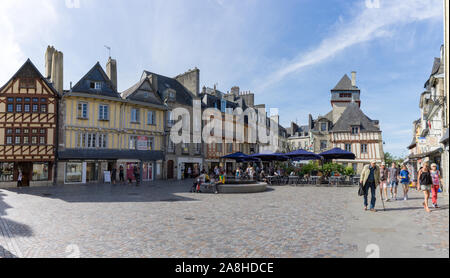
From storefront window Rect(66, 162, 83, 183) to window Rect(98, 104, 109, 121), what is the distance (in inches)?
154

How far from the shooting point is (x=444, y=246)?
102 inches

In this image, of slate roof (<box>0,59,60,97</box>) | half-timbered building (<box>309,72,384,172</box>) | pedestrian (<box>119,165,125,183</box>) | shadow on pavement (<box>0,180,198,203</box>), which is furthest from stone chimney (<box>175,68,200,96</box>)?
shadow on pavement (<box>0,180,198,203</box>)

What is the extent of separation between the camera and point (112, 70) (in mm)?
26797

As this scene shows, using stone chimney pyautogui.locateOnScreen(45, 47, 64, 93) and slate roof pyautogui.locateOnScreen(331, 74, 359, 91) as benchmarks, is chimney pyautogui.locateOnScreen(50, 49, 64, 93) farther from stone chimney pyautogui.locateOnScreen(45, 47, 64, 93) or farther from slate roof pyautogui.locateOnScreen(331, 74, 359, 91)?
slate roof pyautogui.locateOnScreen(331, 74, 359, 91)

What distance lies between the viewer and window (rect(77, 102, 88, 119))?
2295 centimetres

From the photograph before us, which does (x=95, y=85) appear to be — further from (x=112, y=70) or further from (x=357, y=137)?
(x=357, y=137)

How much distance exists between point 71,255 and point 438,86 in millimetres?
20013

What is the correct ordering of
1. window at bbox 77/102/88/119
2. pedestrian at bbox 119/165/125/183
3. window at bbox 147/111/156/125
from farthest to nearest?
window at bbox 147/111/156/125 < pedestrian at bbox 119/165/125/183 < window at bbox 77/102/88/119

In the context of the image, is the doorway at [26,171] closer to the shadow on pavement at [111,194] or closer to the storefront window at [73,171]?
the storefront window at [73,171]

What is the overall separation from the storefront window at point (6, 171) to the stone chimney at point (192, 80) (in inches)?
742

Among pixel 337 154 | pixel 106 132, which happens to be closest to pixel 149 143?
pixel 106 132

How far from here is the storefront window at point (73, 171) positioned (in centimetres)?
2230

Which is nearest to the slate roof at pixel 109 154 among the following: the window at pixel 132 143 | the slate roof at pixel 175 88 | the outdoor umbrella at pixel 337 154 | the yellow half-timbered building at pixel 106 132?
the yellow half-timbered building at pixel 106 132

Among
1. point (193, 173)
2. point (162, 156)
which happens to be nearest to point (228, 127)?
point (193, 173)
